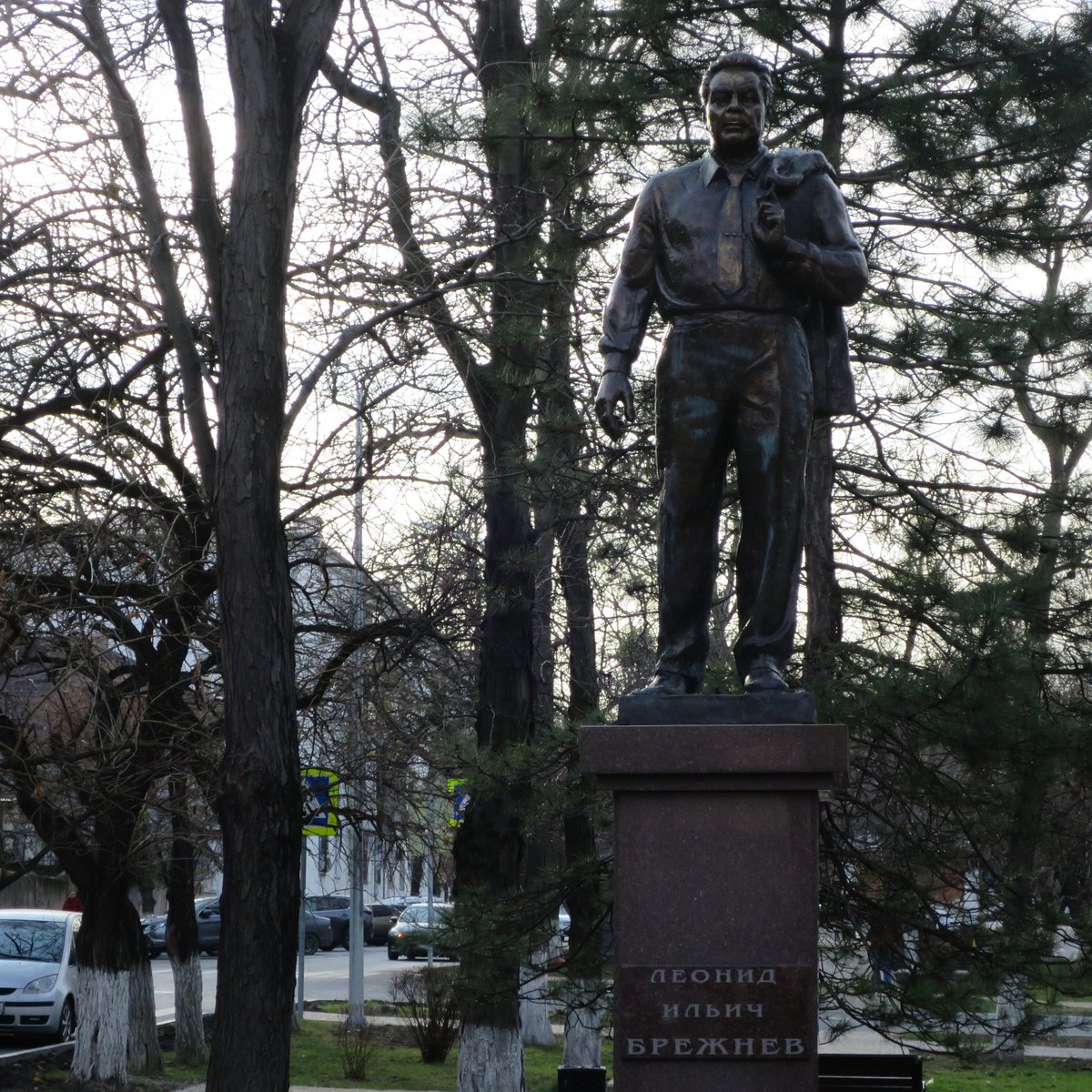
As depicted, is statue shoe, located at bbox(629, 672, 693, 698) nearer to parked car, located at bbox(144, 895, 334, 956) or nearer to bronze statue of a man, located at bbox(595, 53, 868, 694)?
bronze statue of a man, located at bbox(595, 53, 868, 694)

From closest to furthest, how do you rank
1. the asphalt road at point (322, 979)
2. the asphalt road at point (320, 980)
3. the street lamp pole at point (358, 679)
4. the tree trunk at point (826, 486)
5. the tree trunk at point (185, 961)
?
1. the tree trunk at point (826, 486)
2. the street lamp pole at point (358, 679)
3. the tree trunk at point (185, 961)
4. the asphalt road at point (320, 980)
5. the asphalt road at point (322, 979)

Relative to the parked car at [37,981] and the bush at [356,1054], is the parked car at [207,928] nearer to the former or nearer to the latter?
the parked car at [37,981]

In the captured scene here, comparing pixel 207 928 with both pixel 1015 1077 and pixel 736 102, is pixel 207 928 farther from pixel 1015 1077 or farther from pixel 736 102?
pixel 736 102

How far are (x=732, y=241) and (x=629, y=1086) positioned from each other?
272cm

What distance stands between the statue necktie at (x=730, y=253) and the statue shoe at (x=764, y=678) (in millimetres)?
1233

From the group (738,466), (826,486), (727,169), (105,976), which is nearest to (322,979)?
(105,976)

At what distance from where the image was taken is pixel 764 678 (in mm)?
5293

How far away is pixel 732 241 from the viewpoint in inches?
215

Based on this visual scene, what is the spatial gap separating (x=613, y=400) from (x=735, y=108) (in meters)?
1.06

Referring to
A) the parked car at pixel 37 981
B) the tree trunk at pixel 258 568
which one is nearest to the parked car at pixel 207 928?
the parked car at pixel 37 981


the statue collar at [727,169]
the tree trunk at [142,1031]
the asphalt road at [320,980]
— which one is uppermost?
the statue collar at [727,169]

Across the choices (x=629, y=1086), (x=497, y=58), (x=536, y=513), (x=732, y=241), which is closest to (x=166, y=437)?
(x=536, y=513)

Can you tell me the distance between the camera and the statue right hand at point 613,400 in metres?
5.54

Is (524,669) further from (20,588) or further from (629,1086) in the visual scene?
(629,1086)
